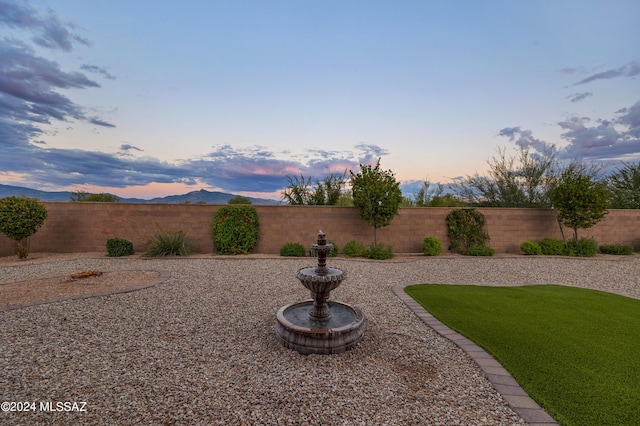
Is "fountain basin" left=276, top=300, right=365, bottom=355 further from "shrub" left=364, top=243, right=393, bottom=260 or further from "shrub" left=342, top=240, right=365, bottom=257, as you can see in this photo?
"shrub" left=342, top=240, right=365, bottom=257

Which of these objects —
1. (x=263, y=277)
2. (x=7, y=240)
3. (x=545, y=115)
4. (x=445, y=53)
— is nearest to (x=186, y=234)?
(x=263, y=277)

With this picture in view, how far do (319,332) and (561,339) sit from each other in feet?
10.1

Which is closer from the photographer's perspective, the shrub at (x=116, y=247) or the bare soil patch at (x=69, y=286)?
the bare soil patch at (x=69, y=286)

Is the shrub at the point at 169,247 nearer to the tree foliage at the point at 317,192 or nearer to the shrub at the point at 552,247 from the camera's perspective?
the tree foliage at the point at 317,192

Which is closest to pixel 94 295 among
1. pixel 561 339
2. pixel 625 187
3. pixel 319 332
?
pixel 319 332

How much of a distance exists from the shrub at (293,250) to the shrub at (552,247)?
9161 millimetres

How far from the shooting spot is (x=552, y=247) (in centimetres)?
1056

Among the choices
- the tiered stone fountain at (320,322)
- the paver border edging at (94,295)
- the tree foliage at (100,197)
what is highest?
the tree foliage at (100,197)

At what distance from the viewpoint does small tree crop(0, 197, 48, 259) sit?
851 cm

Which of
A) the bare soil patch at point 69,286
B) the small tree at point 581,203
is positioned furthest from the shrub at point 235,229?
the small tree at point 581,203

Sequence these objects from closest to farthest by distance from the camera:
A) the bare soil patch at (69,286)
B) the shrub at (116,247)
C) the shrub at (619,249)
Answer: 1. the bare soil patch at (69,286)
2. the shrub at (116,247)
3. the shrub at (619,249)

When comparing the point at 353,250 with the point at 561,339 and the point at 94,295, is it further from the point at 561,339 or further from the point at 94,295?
the point at 94,295

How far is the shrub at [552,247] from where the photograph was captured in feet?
34.6

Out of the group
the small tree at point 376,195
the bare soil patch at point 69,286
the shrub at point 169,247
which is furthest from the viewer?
the small tree at point 376,195
